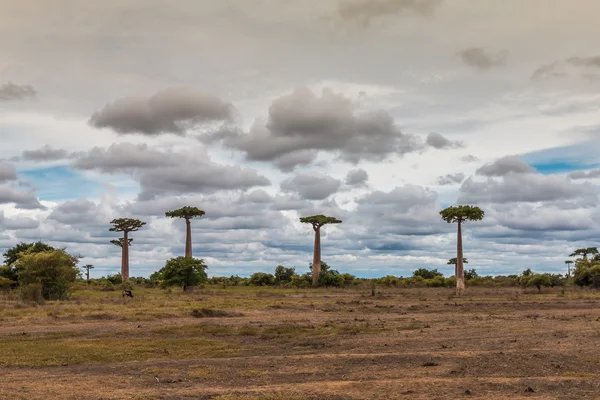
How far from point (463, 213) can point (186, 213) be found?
39593 millimetres

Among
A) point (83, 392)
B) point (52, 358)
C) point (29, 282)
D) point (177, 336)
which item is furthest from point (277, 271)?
point (83, 392)

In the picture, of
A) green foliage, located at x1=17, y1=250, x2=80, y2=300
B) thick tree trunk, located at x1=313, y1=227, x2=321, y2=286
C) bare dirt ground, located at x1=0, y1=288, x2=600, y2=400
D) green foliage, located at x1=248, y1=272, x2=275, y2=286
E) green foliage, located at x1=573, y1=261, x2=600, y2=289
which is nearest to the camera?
bare dirt ground, located at x1=0, y1=288, x2=600, y2=400

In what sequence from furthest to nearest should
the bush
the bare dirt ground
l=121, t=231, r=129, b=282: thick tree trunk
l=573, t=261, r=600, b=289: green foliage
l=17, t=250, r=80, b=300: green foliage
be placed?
l=121, t=231, r=129, b=282: thick tree trunk
l=573, t=261, r=600, b=289: green foliage
l=17, t=250, r=80, b=300: green foliage
the bush
the bare dirt ground

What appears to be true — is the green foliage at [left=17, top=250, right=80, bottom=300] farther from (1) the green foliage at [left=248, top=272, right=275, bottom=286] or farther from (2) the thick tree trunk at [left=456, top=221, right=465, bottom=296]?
(1) the green foliage at [left=248, top=272, right=275, bottom=286]

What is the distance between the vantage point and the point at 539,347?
65.3ft

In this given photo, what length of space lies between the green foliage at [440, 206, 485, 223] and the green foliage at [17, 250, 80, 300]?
3827 centimetres

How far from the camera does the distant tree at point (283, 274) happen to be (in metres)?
96.6

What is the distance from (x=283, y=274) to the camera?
99875 mm

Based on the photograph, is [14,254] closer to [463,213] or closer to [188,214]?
[188,214]

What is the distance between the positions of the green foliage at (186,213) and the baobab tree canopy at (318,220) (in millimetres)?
15042

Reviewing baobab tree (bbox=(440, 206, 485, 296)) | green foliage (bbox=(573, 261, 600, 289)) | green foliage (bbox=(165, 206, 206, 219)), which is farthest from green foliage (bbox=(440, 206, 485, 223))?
green foliage (bbox=(165, 206, 206, 219))

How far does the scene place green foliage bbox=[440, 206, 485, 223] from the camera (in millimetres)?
65250

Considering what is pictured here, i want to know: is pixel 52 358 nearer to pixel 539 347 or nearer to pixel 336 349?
pixel 336 349

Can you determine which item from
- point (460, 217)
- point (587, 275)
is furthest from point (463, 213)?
point (587, 275)
